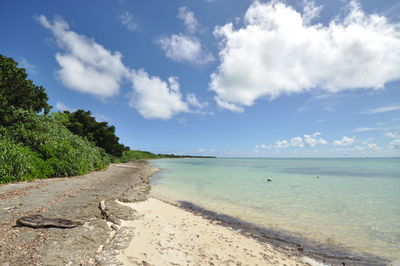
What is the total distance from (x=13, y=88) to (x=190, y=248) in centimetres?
2825

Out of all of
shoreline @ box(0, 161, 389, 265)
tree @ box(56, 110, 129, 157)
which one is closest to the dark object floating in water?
shoreline @ box(0, 161, 389, 265)

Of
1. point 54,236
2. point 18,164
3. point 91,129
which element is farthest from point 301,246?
point 91,129

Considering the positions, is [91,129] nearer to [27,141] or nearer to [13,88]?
[13,88]

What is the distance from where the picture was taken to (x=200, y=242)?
22.1 ft

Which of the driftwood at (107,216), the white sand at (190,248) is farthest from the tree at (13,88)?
the white sand at (190,248)

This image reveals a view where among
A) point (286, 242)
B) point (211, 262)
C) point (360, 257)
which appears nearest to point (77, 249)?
point (211, 262)

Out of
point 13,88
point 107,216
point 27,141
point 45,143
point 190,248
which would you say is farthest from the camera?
point 13,88

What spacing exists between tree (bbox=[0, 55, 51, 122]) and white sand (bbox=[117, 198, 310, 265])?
21647 mm

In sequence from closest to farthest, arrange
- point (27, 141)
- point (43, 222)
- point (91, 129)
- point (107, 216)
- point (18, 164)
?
1. point (43, 222)
2. point (107, 216)
3. point (18, 164)
4. point (27, 141)
5. point (91, 129)

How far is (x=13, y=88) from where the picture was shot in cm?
2297

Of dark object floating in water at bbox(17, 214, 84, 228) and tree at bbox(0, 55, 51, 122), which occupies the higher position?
tree at bbox(0, 55, 51, 122)

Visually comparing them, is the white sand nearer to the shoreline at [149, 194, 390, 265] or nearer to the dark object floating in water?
the shoreline at [149, 194, 390, 265]

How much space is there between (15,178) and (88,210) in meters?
10.7

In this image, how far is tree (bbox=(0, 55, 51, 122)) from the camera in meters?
20.3
